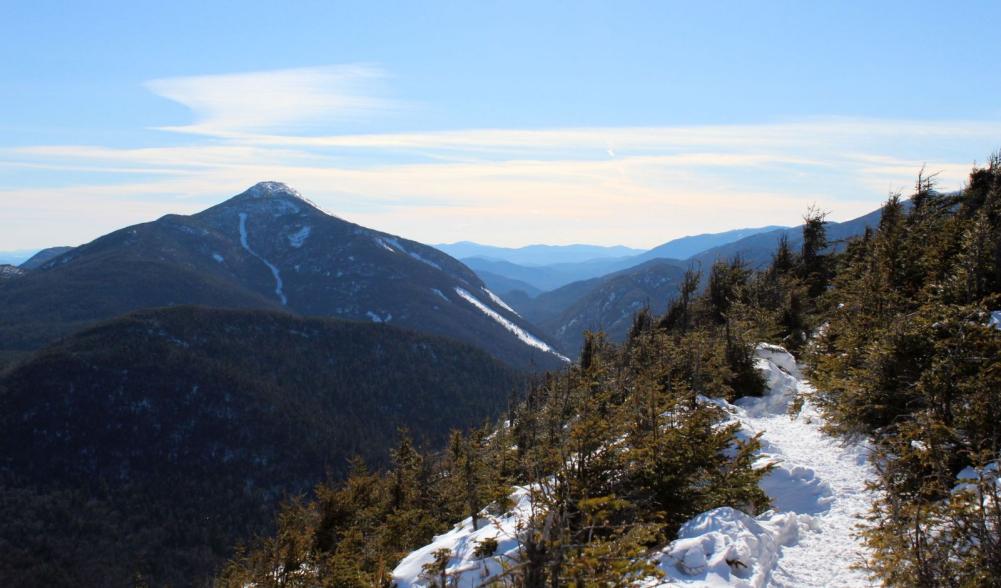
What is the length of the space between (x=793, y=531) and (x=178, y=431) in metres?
164

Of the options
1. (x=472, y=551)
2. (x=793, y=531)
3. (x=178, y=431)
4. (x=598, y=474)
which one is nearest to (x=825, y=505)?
(x=793, y=531)

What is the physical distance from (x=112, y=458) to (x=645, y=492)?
526 ft

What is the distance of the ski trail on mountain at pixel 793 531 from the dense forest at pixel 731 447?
1.92 feet

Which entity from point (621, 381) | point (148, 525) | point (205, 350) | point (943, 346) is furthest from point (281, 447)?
point (943, 346)

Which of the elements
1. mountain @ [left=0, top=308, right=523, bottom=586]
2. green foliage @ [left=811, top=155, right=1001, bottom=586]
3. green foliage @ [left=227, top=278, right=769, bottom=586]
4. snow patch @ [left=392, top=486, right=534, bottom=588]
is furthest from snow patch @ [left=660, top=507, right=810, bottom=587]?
mountain @ [left=0, top=308, right=523, bottom=586]

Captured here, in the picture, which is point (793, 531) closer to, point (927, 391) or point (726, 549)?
point (726, 549)

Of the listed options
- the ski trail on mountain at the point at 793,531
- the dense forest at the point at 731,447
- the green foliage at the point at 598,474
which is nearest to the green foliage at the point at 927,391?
the dense forest at the point at 731,447

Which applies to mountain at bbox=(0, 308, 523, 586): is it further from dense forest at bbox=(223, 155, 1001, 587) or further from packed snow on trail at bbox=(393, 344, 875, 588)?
packed snow on trail at bbox=(393, 344, 875, 588)

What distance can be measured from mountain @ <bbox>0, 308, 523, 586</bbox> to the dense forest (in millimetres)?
70231

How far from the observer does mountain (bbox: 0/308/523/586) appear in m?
112

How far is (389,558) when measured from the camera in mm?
17297

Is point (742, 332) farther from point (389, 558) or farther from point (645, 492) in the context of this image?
point (389, 558)

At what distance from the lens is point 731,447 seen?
617 inches

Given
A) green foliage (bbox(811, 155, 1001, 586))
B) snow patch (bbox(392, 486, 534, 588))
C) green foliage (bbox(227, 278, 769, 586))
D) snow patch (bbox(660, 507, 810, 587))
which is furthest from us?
snow patch (bbox(392, 486, 534, 588))
